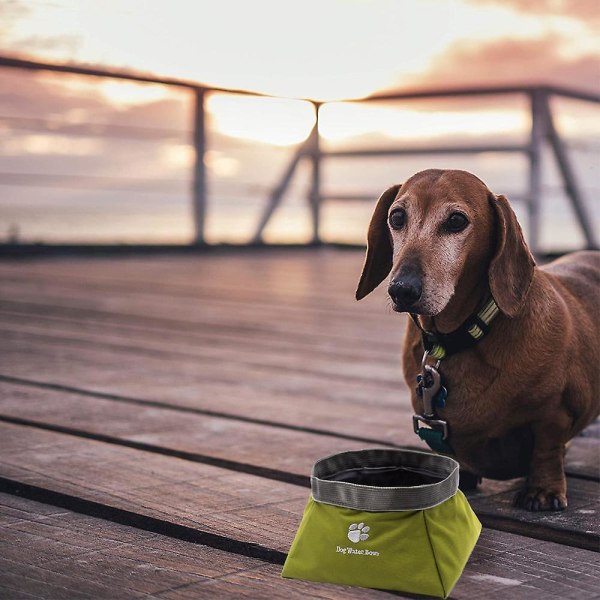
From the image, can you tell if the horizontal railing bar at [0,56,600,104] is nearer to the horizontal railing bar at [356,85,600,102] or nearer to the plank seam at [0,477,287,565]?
the horizontal railing bar at [356,85,600,102]

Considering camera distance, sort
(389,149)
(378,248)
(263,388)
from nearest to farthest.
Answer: (378,248) < (263,388) < (389,149)

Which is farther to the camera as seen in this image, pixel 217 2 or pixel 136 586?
pixel 217 2

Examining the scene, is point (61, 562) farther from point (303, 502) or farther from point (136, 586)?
point (303, 502)

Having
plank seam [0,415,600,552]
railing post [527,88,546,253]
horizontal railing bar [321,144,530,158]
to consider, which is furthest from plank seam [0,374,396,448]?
horizontal railing bar [321,144,530,158]

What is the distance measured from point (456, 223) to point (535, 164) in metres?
5.34

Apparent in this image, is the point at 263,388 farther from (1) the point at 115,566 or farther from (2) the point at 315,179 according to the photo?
(2) the point at 315,179

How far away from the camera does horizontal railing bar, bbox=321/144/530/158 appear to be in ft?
22.3

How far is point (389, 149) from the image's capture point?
778cm

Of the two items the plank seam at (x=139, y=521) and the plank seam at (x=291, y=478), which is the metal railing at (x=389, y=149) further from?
the plank seam at (x=139, y=521)

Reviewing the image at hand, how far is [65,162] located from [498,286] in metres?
5.87

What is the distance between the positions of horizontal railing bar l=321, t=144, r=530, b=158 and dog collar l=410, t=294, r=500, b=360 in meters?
5.28

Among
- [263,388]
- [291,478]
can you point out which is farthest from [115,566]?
[263,388]

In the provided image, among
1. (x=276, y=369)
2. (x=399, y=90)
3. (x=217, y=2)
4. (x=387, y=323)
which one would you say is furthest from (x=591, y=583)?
(x=399, y=90)

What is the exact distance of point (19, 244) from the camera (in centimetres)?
665
